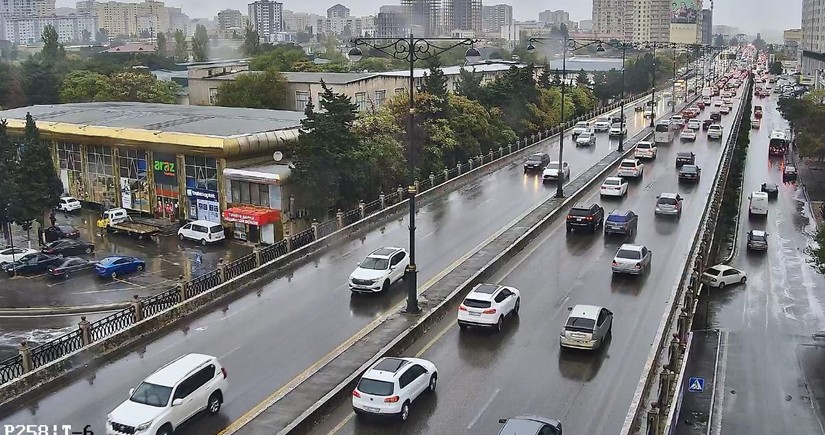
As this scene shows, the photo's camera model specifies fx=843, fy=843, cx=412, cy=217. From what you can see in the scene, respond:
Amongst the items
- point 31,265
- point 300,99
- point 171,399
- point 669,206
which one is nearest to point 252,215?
point 31,265

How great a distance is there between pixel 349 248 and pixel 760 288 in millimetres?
22763

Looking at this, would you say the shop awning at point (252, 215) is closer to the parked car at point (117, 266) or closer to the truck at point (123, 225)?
the truck at point (123, 225)

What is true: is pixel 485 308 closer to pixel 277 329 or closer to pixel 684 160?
pixel 277 329

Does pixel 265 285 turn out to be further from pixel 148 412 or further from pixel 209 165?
pixel 209 165

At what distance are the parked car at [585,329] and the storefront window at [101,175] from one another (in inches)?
1443

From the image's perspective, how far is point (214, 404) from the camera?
63.4 feet

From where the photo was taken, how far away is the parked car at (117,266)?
38.7m

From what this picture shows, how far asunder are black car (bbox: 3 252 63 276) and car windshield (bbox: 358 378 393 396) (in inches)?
1041

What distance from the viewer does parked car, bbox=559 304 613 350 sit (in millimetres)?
22531

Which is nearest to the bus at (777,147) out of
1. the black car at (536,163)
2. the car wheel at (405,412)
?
the black car at (536,163)

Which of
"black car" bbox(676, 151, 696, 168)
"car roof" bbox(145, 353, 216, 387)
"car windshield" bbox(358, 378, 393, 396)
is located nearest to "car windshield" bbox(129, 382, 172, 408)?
"car roof" bbox(145, 353, 216, 387)

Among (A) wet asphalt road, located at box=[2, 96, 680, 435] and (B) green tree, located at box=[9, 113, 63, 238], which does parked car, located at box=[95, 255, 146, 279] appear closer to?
(B) green tree, located at box=[9, 113, 63, 238]

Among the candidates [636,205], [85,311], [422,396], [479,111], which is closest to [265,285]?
[85,311]

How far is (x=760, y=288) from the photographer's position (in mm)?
44125
